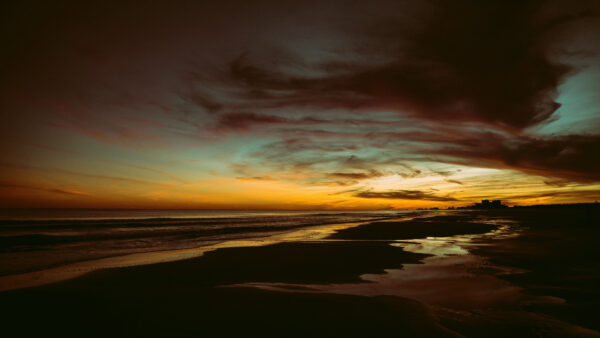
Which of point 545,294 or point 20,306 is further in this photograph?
point 545,294

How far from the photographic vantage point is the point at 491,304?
535 centimetres

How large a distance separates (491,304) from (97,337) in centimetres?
706

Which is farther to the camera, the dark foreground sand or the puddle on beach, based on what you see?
the puddle on beach

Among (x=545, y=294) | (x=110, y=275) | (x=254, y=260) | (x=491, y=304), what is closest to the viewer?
(x=491, y=304)

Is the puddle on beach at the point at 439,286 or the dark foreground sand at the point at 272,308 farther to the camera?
the puddle on beach at the point at 439,286

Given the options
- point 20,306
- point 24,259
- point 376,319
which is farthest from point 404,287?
point 24,259

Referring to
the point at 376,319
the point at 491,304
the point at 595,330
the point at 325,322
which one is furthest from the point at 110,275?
the point at 595,330

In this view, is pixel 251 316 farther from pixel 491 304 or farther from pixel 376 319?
pixel 491 304

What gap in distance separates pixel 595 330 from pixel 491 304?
1423 mm

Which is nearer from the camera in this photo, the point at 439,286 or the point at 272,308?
the point at 272,308

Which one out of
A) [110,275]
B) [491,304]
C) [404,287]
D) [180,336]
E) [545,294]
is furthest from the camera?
[110,275]

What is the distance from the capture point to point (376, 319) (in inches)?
182

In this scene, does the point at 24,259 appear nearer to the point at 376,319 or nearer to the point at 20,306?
the point at 20,306

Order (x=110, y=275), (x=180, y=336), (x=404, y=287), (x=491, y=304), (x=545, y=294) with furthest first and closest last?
(x=110, y=275) < (x=404, y=287) < (x=545, y=294) < (x=491, y=304) < (x=180, y=336)
